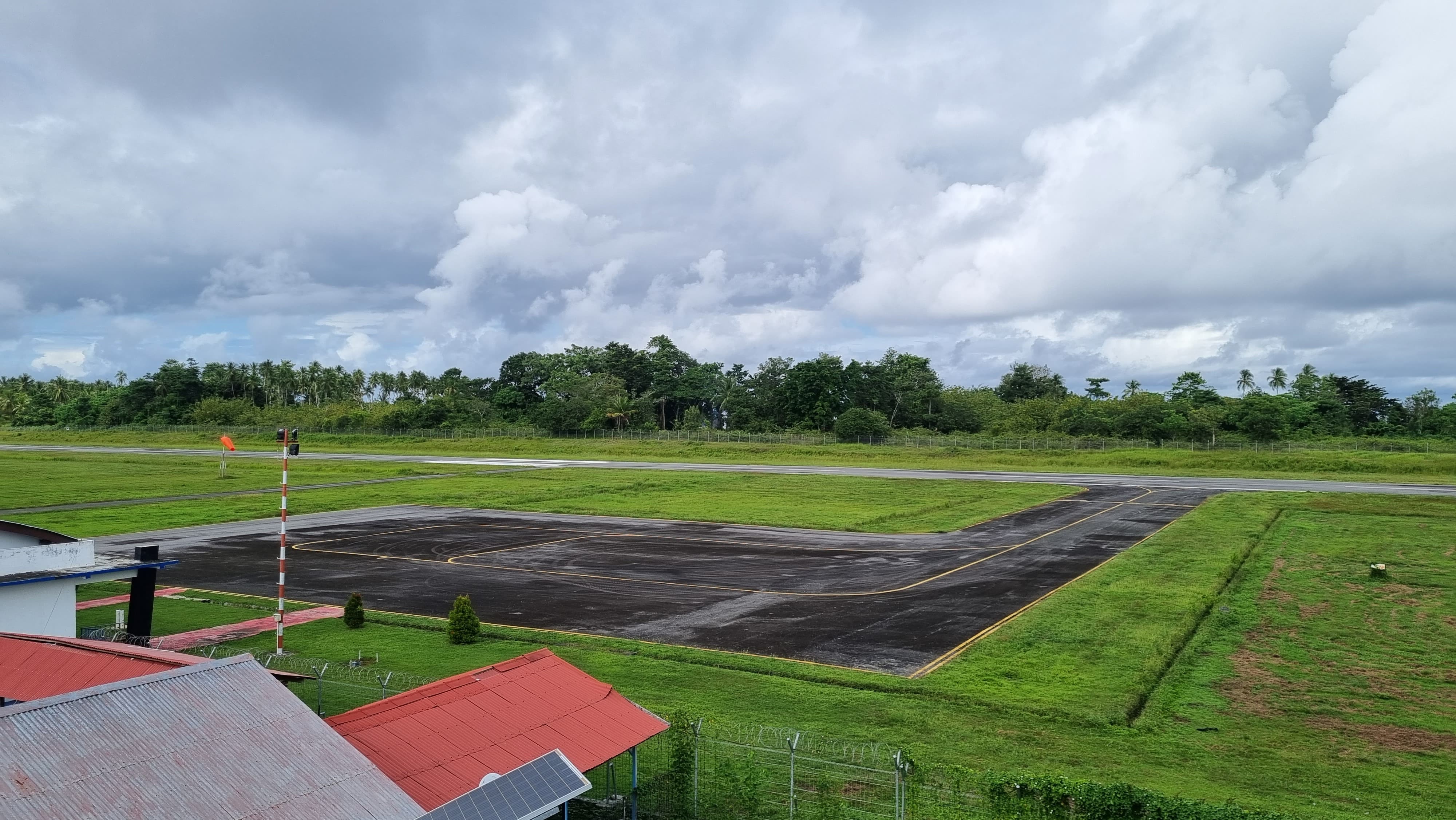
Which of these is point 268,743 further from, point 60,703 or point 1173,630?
point 1173,630

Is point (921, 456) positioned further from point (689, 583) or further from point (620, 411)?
point (689, 583)

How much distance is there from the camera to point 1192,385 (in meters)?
134

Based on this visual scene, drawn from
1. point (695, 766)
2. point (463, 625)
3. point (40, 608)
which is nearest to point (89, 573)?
point (40, 608)

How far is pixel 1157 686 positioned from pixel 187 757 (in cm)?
1999

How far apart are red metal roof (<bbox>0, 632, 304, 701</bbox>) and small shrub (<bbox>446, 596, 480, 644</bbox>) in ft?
38.4

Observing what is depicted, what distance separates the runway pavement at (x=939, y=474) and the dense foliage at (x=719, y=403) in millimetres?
29655

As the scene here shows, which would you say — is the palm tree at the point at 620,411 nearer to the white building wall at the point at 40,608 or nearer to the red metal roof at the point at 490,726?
the white building wall at the point at 40,608

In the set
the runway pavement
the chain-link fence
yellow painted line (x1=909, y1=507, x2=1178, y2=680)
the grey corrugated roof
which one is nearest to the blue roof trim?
the grey corrugated roof

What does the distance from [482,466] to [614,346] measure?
71.8 m

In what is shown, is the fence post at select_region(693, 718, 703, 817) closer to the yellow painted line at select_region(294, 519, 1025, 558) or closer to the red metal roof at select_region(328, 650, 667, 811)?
the red metal roof at select_region(328, 650, 667, 811)

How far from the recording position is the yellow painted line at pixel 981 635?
21891 mm

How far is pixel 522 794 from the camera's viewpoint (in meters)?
9.88

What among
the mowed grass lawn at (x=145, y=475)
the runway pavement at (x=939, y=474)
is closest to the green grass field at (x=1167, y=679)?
the runway pavement at (x=939, y=474)

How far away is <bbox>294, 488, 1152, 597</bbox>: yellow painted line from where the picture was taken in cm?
3069
